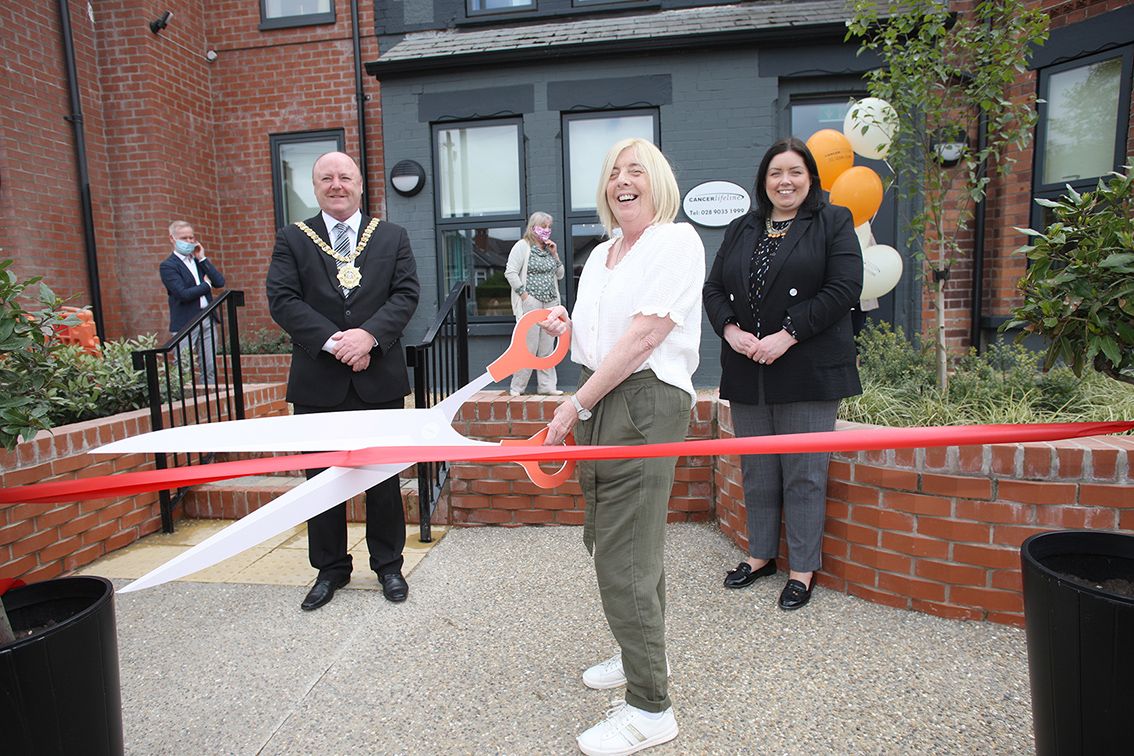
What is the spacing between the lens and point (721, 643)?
2.46 metres

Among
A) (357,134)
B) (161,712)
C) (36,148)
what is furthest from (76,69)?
(161,712)

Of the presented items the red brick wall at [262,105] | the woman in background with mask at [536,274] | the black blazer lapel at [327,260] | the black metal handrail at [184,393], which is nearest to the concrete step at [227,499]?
the black metal handrail at [184,393]

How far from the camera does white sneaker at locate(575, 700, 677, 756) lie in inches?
73.2

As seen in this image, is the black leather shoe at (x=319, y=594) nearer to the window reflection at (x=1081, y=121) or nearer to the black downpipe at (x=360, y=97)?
the black downpipe at (x=360, y=97)

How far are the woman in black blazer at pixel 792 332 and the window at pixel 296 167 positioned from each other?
616 centimetres

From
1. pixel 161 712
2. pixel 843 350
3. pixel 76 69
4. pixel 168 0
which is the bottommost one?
pixel 161 712

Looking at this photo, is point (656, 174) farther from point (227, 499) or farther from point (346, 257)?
point (227, 499)

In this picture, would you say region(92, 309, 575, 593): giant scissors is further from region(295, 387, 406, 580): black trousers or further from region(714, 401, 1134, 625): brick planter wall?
region(714, 401, 1134, 625): brick planter wall

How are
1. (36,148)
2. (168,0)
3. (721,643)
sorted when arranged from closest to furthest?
(721,643), (36,148), (168,0)

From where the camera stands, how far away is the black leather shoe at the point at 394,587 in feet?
9.43

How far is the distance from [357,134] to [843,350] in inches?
251

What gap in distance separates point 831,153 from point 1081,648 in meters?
3.55

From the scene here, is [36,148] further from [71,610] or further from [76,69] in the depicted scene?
[71,610]

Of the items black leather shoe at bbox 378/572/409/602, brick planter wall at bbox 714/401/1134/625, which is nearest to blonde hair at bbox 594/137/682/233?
brick planter wall at bbox 714/401/1134/625
